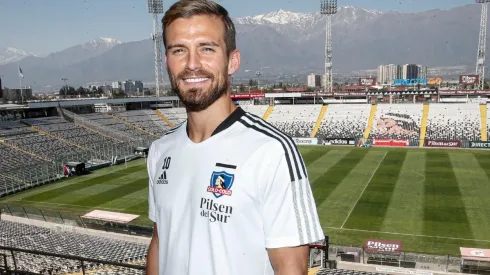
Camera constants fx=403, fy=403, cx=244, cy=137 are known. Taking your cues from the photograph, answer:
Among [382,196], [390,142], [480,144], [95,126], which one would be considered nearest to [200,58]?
[382,196]

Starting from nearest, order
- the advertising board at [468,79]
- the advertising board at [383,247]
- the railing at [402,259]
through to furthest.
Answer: the railing at [402,259]
the advertising board at [383,247]
the advertising board at [468,79]

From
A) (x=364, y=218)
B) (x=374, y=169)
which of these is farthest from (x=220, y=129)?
(x=374, y=169)

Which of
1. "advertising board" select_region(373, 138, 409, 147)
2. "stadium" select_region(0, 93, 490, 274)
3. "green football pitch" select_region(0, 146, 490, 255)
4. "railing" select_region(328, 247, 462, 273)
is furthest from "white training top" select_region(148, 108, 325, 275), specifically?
"advertising board" select_region(373, 138, 409, 147)

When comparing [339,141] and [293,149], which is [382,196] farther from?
[293,149]

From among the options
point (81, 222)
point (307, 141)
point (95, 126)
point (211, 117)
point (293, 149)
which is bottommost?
point (81, 222)

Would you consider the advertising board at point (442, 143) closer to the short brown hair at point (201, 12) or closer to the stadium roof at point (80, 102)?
the stadium roof at point (80, 102)

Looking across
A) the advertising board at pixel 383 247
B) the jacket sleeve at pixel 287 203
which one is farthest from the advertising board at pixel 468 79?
the jacket sleeve at pixel 287 203

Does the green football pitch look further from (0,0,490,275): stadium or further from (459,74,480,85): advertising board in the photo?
(459,74,480,85): advertising board

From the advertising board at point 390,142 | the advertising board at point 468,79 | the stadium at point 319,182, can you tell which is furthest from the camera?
the advertising board at point 468,79

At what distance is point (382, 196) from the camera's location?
28.5 m

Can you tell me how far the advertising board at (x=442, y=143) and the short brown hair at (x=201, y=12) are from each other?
53.5 meters

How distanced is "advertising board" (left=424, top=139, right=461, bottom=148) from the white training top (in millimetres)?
53416

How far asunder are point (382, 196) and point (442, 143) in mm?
26149

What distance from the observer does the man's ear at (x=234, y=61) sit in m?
2.11
